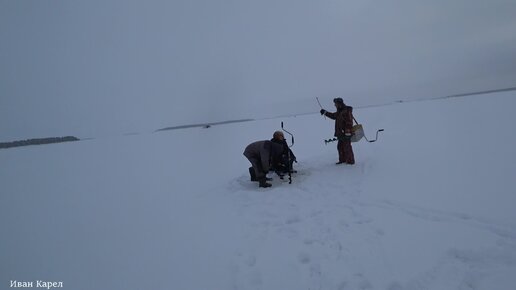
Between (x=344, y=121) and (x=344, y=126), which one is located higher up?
(x=344, y=121)

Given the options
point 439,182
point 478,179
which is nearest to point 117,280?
point 439,182

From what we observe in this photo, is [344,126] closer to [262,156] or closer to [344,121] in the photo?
[344,121]

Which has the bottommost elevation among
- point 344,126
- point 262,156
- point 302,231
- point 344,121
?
point 302,231

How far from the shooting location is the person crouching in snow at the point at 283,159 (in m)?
7.17

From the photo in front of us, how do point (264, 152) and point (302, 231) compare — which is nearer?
point (302, 231)

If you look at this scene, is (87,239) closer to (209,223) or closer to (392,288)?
(209,223)

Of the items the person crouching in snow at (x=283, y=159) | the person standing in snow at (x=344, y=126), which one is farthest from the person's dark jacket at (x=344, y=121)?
the person crouching in snow at (x=283, y=159)

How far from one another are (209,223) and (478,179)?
15.6 feet

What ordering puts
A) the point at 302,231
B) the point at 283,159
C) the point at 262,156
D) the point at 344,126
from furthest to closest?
the point at 344,126, the point at 283,159, the point at 262,156, the point at 302,231

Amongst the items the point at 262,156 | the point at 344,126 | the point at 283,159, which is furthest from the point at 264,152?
the point at 344,126

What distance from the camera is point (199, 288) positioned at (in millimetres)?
3480

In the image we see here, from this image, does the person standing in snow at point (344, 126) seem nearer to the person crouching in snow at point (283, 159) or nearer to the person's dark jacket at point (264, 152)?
the person crouching in snow at point (283, 159)

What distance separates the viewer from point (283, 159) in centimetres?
734

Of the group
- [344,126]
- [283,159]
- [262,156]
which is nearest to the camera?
[262,156]
